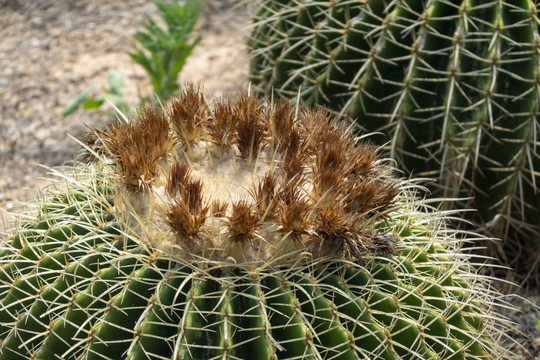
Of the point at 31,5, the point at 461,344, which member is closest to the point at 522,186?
the point at 461,344

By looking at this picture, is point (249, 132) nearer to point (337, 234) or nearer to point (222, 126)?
point (222, 126)

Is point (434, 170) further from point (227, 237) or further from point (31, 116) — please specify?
point (31, 116)

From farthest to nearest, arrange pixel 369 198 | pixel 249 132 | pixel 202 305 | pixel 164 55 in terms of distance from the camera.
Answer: pixel 164 55 → pixel 249 132 → pixel 369 198 → pixel 202 305

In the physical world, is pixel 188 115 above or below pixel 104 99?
above

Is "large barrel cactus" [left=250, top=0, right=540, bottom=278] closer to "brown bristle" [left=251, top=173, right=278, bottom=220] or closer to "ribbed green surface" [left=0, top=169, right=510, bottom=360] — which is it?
"ribbed green surface" [left=0, top=169, right=510, bottom=360]

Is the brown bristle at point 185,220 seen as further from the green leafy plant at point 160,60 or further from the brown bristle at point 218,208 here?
the green leafy plant at point 160,60

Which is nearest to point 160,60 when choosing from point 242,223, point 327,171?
point 327,171

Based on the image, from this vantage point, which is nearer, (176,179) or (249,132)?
(176,179)

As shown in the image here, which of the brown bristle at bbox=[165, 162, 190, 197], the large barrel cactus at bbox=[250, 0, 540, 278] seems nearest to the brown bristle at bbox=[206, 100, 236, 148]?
the brown bristle at bbox=[165, 162, 190, 197]
